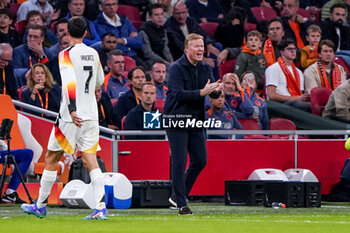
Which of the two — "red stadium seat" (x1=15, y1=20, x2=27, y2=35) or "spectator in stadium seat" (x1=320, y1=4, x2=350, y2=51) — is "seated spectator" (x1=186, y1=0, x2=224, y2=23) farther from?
"red stadium seat" (x1=15, y1=20, x2=27, y2=35)

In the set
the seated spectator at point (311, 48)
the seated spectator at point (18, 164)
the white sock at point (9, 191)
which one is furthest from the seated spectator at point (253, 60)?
the white sock at point (9, 191)

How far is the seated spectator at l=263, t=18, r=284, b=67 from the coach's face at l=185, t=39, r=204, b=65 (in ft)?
23.2

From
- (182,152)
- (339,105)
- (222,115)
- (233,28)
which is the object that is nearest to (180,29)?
(233,28)

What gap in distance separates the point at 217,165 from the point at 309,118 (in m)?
1.68

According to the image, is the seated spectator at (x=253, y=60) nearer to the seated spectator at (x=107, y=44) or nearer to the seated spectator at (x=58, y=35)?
the seated spectator at (x=107, y=44)

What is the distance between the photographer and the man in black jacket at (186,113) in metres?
9.99

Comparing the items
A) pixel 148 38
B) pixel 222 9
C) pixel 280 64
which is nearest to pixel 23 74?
pixel 148 38

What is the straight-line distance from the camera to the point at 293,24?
1898cm

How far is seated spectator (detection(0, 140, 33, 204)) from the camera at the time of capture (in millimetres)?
11727

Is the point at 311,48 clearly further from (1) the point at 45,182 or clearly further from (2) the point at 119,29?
(1) the point at 45,182

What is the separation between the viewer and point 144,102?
13.5 meters

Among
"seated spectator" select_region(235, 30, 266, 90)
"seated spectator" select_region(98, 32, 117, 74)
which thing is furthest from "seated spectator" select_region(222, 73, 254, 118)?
"seated spectator" select_region(98, 32, 117, 74)

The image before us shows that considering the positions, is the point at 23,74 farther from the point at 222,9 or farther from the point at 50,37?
the point at 222,9

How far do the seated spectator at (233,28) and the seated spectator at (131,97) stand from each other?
420 cm
